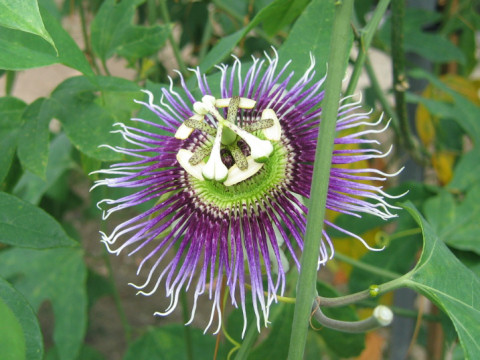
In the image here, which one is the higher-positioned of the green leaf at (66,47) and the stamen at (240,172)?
the green leaf at (66,47)

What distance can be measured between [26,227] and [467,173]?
68 centimetres

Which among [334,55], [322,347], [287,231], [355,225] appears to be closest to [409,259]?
[355,225]

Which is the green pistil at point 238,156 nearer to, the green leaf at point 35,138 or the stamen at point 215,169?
the stamen at point 215,169

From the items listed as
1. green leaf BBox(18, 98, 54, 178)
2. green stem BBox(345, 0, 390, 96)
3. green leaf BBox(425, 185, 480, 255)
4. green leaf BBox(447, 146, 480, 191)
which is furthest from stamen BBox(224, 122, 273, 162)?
green leaf BBox(447, 146, 480, 191)

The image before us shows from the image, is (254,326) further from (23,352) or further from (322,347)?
(322,347)

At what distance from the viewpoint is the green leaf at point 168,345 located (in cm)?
110

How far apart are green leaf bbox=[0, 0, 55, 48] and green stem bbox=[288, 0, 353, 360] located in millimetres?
197

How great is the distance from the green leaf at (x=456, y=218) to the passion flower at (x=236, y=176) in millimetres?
278

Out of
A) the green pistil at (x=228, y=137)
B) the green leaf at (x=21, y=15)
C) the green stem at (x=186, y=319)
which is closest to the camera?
the green leaf at (x=21, y=15)

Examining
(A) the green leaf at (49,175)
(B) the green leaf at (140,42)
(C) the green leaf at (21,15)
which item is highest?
(B) the green leaf at (140,42)

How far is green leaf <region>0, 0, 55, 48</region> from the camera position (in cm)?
39

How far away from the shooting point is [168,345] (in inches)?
44.9

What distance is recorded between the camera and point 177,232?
60cm

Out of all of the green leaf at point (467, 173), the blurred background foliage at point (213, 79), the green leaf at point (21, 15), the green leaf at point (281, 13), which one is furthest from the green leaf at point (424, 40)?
the green leaf at point (21, 15)
